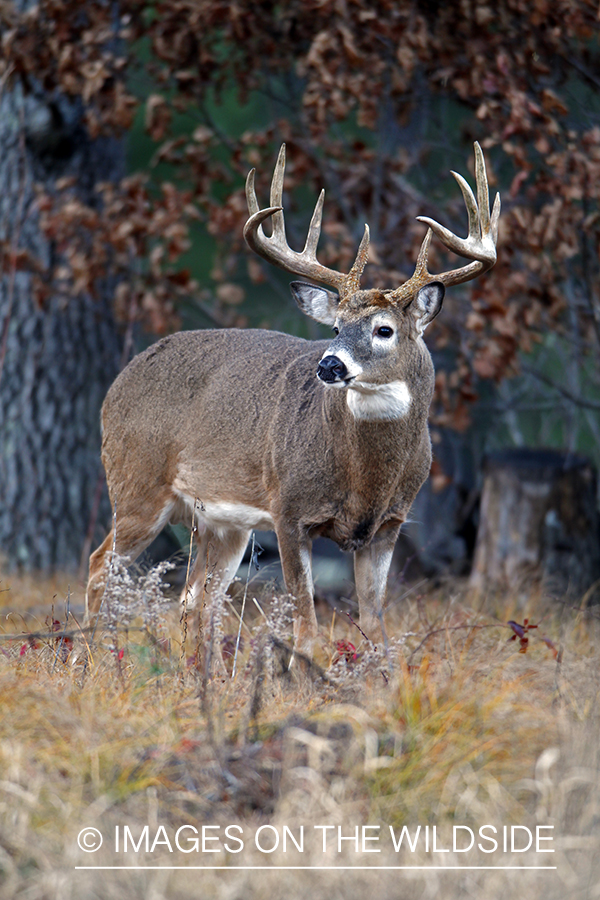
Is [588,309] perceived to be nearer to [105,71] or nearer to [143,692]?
[105,71]

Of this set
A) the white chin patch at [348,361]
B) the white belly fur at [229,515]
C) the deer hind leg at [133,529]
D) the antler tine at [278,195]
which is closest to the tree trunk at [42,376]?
the deer hind leg at [133,529]

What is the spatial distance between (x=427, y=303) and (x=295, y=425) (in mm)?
784

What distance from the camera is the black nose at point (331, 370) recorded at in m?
4.04

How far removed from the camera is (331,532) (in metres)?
4.57

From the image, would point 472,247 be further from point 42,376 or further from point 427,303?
point 42,376

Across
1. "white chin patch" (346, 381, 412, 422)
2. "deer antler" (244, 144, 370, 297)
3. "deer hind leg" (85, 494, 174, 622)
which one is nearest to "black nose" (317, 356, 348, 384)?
"white chin patch" (346, 381, 412, 422)

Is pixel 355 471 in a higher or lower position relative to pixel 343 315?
lower

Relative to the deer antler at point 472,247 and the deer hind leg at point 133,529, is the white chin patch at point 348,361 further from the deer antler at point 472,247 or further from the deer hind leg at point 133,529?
the deer hind leg at point 133,529

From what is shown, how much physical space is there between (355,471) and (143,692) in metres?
1.30

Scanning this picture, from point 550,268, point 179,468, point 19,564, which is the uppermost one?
point 550,268

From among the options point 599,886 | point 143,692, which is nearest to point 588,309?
point 143,692

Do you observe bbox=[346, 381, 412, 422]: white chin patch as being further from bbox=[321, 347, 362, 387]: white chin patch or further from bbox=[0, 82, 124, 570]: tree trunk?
bbox=[0, 82, 124, 570]: tree trunk

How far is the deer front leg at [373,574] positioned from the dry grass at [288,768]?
70cm

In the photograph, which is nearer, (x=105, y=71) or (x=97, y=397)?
(x=105, y=71)
